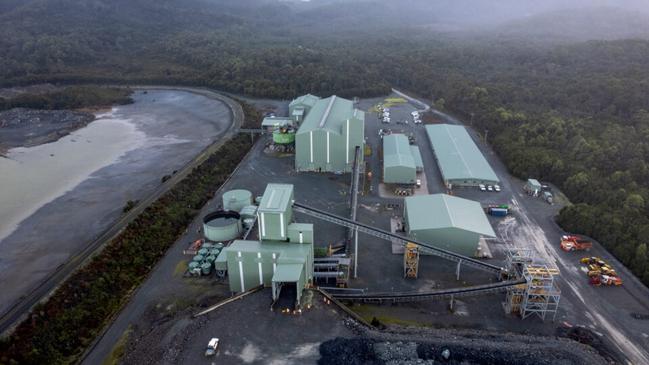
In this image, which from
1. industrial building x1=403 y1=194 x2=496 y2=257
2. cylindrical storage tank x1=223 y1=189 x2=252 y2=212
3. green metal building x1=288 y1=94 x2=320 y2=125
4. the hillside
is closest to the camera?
industrial building x1=403 y1=194 x2=496 y2=257

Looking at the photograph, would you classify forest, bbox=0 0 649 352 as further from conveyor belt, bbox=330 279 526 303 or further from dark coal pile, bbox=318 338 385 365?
dark coal pile, bbox=318 338 385 365

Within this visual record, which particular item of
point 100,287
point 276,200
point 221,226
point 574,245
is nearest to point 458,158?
point 574,245

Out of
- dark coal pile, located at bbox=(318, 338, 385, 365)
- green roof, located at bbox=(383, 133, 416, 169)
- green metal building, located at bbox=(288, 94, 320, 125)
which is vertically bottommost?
dark coal pile, located at bbox=(318, 338, 385, 365)

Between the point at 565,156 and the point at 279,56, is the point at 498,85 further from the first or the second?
the point at 279,56

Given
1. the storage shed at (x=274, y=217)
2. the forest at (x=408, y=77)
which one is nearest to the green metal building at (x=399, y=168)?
the forest at (x=408, y=77)

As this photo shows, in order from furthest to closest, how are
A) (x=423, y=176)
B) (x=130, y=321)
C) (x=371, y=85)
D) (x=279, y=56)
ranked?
(x=279, y=56), (x=371, y=85), (x=423, y=176), (x=130, y=321)

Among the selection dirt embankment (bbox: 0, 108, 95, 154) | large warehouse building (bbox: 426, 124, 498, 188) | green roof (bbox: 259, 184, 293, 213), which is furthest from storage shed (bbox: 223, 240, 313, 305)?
dirt embankment (bbox: 0, 108, 95, 154)

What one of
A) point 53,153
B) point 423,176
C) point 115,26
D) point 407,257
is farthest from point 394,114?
point 115,26
